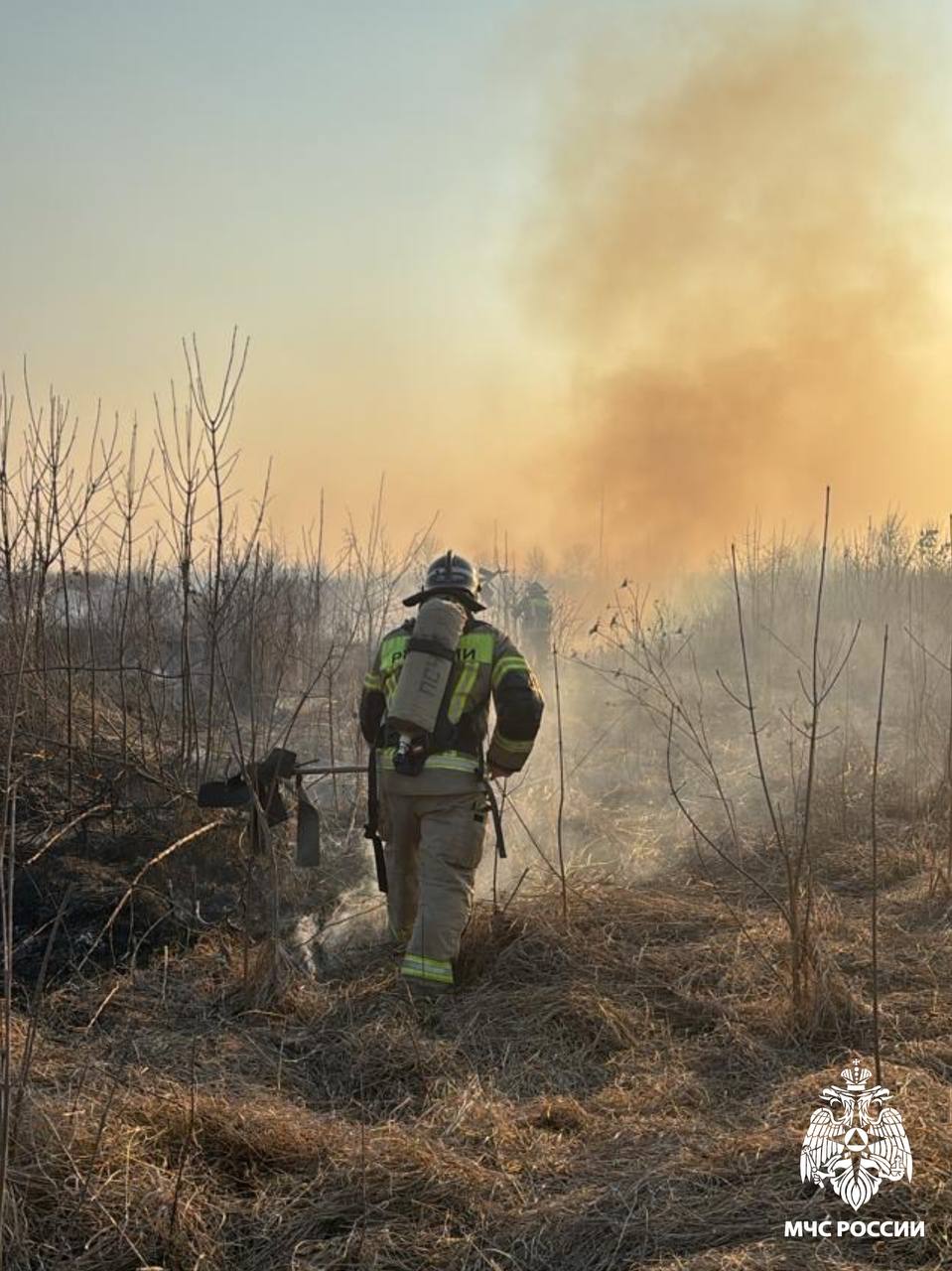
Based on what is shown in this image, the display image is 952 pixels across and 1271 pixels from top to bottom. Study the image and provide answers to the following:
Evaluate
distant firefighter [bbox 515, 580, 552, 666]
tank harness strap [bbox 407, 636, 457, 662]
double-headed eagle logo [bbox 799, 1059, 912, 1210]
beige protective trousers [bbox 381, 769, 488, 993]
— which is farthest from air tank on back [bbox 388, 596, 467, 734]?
distant firefighter [bbox 515, 580, 552, 666]

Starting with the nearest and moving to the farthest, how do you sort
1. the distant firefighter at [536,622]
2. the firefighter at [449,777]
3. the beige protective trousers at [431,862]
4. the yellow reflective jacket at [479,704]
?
the beige protective trousers at [431,862] < the firefighter at [449,777] < the yellow reflective jacket at [479,704] < the distant firefighter at [536,622]

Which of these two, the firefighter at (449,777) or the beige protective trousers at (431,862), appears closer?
the beige protective trousers at (431,862)

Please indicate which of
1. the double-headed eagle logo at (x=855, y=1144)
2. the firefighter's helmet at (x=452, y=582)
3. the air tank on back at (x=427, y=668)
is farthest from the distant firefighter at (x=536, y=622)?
the double-headed eagle logo at (x=855, y=1144)

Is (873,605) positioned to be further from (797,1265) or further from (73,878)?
(797,1265)

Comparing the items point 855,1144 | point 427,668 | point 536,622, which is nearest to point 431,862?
point 427,668

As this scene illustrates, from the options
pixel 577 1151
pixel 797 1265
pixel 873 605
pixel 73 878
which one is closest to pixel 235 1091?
pixel 577 1151

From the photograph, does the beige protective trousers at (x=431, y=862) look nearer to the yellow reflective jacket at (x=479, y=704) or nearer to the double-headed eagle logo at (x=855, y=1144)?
the yellow reflective jacket at (x=479, y=704)

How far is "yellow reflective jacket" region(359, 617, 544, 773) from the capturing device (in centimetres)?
487

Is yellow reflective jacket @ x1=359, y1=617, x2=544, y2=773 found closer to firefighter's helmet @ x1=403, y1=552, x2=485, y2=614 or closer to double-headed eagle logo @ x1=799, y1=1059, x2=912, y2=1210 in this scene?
firefighter's helmet @ x1=403, y1=552, x2=485, y2=614

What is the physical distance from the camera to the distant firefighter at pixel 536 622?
1240 centimetres

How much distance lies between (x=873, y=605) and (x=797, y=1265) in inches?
465

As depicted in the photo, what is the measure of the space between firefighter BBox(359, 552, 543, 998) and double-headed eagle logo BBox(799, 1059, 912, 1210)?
1810 millimetres

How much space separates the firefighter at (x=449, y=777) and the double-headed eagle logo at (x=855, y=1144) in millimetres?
1810

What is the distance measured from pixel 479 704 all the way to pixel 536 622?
755 centimetres
